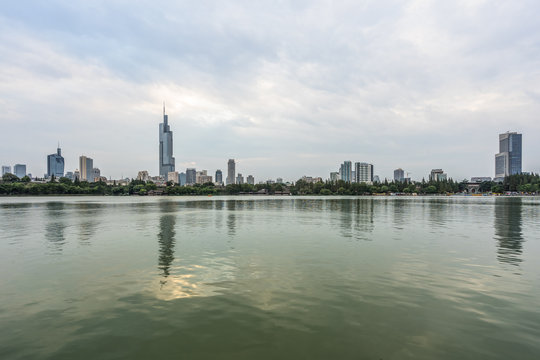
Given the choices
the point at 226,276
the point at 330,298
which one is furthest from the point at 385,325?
the point at 226,276

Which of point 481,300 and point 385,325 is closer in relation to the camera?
point 385,325

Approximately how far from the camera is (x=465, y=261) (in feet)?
69.4

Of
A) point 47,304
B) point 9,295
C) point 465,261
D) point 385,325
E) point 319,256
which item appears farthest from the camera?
point 319,256

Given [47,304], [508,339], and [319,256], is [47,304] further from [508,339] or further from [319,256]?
[508,339]

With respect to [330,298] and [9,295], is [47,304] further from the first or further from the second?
[330,298]

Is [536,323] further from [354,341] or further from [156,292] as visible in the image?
[156,292]

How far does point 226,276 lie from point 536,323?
1448cm

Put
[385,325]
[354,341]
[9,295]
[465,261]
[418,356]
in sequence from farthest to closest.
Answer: [465,261], [9,295], [385,325], [354,341], [418,356]

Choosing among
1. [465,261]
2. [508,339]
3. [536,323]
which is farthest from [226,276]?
[465,261]

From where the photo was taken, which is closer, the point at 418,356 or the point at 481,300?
the point at 418,356

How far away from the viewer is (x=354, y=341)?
9773 millimetres

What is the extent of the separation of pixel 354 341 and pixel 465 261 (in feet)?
53.3

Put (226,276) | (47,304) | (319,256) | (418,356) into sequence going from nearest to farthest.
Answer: (418,356), (47,304), (226,276), (319,256)

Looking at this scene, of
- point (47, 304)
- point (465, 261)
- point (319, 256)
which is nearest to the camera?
point (47, 304)
